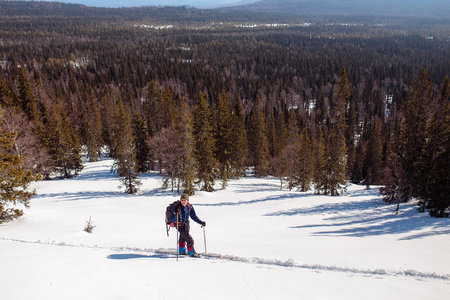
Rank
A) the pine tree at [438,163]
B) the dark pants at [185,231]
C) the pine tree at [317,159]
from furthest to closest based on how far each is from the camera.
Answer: the pine tree at [317,159] < the pine tree at [438,163] < the dark pants at [185,231]

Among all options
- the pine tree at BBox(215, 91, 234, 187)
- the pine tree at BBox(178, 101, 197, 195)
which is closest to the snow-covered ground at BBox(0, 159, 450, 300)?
the pine tree at BBox(178, 101, 197, 195)

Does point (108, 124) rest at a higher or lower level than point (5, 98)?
lower

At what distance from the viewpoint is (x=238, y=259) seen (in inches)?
Result: 338

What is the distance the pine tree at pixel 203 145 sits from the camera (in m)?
31.7

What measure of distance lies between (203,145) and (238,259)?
79.6 feet

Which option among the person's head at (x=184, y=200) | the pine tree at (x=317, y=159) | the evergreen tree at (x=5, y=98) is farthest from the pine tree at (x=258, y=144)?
the person's head at (x=184, y=200)

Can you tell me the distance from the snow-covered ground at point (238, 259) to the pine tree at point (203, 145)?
11.9 m

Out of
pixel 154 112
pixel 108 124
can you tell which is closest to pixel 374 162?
pixel 154 112

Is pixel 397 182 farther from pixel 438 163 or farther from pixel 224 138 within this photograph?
pixel 224 138

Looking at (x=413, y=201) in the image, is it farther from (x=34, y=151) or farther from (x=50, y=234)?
(x=34, y=151)

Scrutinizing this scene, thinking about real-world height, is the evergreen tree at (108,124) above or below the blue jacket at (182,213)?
below

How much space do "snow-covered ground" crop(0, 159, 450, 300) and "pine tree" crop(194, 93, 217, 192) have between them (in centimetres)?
1189

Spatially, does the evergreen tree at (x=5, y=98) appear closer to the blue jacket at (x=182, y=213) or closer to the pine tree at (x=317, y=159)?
the blue jacket at (x=182, y=213)

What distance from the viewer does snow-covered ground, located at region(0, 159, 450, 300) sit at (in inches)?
231
